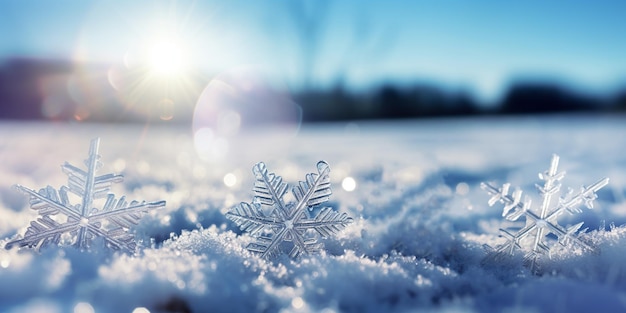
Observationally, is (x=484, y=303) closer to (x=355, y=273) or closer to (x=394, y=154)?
(x=355, y=273)

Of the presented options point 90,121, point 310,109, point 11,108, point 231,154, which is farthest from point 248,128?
point 231,154

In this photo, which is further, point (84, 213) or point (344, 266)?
point (84, 213)

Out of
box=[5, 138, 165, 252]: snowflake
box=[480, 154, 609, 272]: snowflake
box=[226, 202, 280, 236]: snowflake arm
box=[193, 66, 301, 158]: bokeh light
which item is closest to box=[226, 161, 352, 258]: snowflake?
box=[226, 202, 280, 236]: snowflake arm

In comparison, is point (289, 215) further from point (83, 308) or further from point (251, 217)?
point (83, 308)

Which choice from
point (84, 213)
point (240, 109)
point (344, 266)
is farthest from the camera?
point (240, 109)

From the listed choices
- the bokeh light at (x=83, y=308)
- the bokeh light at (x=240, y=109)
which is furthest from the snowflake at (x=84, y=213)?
the bokeh light at (x=240, y=109)

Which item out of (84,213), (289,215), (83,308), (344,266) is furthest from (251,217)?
(83,308)

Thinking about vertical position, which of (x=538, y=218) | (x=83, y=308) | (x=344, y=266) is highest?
(x=538, y=218)
